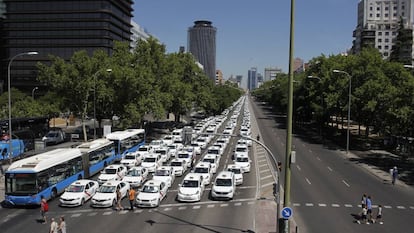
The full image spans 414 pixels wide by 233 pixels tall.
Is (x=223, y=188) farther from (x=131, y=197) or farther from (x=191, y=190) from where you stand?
(x=131, y=197)

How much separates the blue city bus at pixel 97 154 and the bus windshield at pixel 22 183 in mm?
8271

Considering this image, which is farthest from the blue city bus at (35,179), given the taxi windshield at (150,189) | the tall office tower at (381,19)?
the tall office tower at (381,19)

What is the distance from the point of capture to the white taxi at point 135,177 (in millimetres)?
31531

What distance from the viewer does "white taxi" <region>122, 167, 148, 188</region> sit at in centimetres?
3153

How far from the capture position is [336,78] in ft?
212

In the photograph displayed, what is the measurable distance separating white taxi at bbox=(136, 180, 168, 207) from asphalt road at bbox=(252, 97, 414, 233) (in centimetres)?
810

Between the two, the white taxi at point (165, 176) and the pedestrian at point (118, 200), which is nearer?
the pedestrian at point (118, 200)

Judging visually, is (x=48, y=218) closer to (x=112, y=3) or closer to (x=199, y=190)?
(x=199, y=190)

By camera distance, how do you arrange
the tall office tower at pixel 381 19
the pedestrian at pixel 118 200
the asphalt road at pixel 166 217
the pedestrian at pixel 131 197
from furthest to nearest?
the tall office tower at pixel 381 19 → the pedestrian at pixel 118 200 → the pedestrian at pixel 131 197 → the asphalt road at pixel 166 217

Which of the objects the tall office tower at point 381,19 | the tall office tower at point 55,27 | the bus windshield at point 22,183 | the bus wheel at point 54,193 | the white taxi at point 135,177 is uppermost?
the tall office tower at point 381,19

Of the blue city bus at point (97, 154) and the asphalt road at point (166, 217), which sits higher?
the blue city bus at point (97, 154)

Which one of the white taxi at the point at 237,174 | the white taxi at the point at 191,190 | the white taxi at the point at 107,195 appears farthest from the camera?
the white taxi at the point at 237,174

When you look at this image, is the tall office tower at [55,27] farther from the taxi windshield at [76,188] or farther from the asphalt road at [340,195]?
the taxi windshield at [76,188]

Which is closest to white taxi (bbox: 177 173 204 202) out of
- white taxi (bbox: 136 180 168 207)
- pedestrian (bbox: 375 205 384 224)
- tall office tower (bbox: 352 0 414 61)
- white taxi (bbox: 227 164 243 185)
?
white taxi (bbox: 136 180 168 207)
